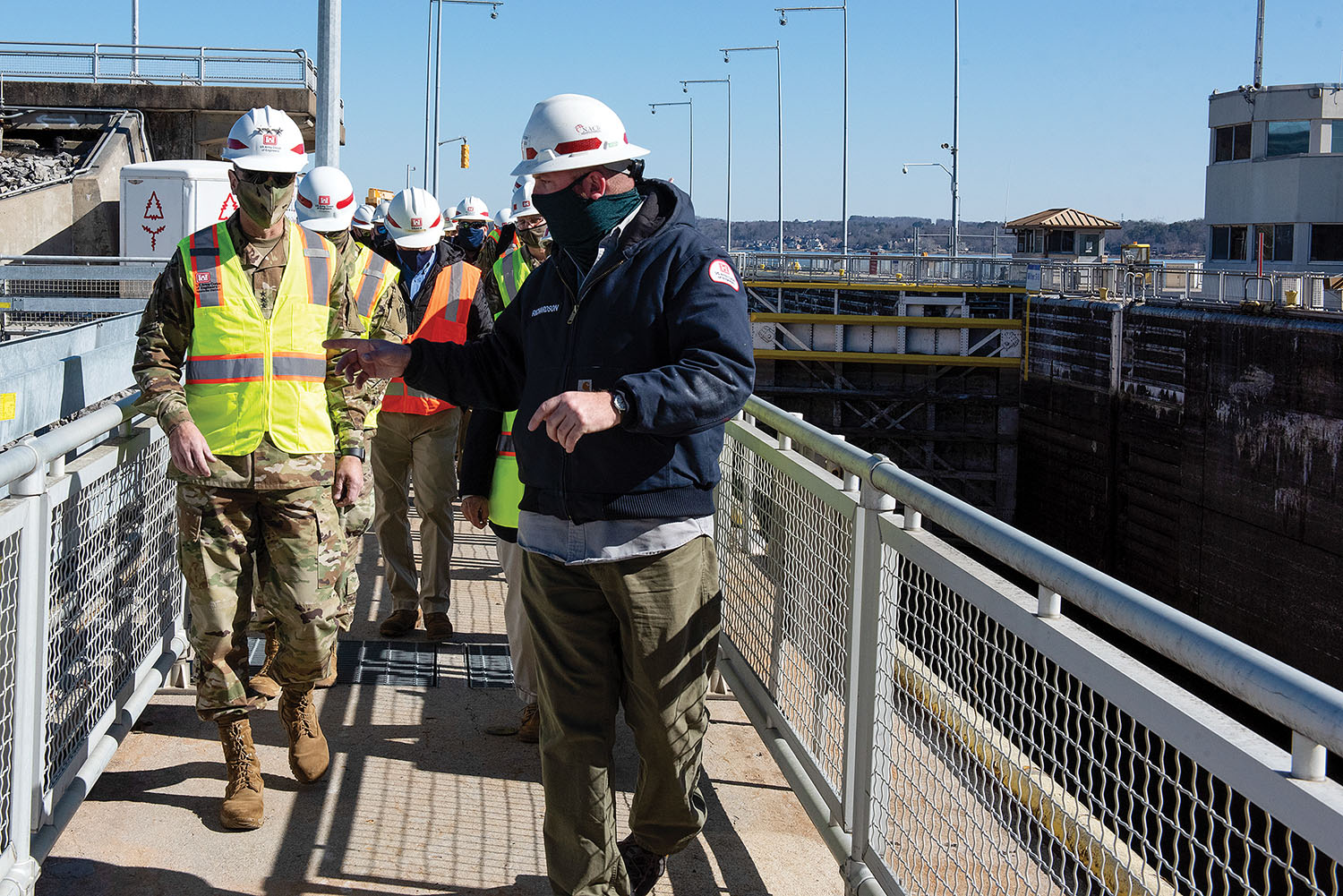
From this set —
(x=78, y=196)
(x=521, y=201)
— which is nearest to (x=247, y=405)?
(x=521, y=201)

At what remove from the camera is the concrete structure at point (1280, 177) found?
3741 cm

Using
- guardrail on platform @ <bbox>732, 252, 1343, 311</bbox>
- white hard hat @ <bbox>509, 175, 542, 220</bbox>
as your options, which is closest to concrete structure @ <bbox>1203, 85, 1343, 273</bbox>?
guardrail on platform @ <bbox>732, 252, 1343, 311</bbox>

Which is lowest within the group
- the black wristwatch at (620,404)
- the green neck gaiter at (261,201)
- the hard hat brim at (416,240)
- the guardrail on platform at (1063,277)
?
the black wristwatch at (620,404)

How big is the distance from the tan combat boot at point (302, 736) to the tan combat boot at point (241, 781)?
0.69 ft

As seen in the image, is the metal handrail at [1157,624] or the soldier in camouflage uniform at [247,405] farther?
the soldier in camouflage uniform at [247,405]

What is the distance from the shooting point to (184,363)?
416cm

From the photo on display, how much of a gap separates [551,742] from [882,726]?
0.79m

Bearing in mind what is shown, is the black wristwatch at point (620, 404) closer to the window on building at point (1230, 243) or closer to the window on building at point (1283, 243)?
the window on building at point (1283, 243)

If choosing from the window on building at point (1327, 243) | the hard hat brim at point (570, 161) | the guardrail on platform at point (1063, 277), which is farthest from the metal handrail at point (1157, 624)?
the window on building at point (1327, 243)

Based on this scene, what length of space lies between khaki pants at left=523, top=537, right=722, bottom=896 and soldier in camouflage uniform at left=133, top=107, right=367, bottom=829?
117cm

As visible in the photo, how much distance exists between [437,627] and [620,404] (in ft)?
12.5

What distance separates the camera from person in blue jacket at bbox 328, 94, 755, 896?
3137 mm

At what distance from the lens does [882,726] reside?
3223mm

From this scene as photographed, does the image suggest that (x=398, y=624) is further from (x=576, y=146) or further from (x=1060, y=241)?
(x=1060, y=241)
